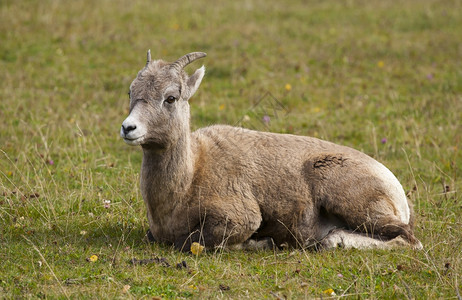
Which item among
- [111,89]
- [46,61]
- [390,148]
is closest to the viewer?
[390,148]

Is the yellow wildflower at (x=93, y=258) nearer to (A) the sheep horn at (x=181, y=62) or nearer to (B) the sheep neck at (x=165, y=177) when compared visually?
(B) the sheep neck at (x=165, y=177)

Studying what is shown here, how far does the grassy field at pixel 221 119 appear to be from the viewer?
6.03 m

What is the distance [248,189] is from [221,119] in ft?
15.2

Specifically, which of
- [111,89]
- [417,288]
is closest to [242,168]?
[417,288]

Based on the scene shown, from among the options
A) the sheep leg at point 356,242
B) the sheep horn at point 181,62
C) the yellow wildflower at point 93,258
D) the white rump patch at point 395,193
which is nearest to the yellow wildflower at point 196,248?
the yellow wildflower at point 93,258

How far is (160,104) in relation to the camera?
22.1 ft

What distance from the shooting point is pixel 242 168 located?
729cm

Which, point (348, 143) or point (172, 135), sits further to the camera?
point (348, 143)

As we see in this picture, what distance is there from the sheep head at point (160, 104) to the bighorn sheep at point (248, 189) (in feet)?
0.04

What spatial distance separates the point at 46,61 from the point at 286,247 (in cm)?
936

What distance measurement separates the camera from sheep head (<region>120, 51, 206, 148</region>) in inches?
259

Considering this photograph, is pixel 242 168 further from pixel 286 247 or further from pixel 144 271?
pixel 144 271

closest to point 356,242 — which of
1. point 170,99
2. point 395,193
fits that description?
point 395,193

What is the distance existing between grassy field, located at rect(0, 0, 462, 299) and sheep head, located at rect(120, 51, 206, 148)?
3.91 feet
